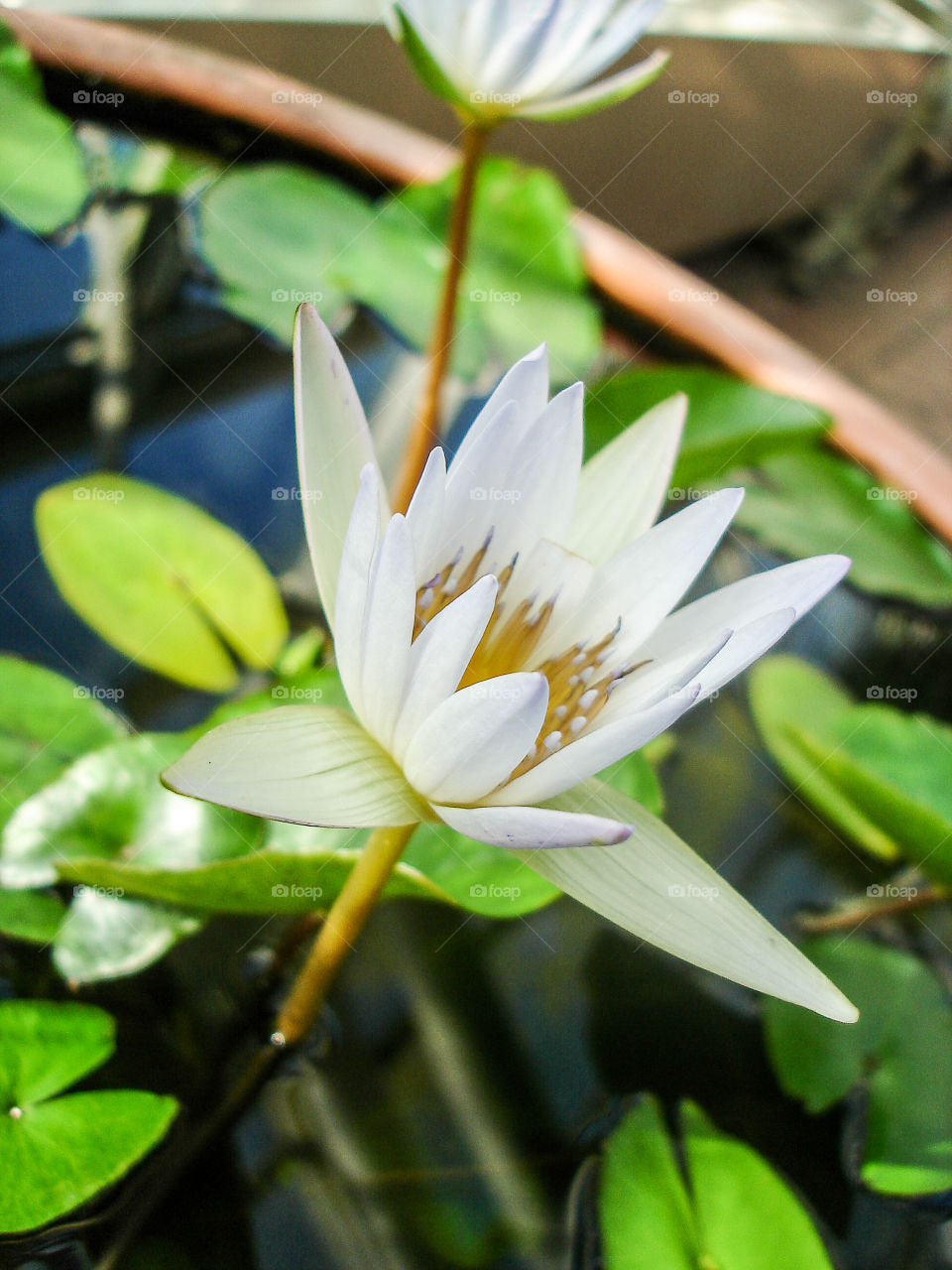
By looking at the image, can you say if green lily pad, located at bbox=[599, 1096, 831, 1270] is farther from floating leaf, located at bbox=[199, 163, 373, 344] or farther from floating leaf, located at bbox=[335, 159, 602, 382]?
floating leaf, located at bbox=[199, 163, 373, 344]

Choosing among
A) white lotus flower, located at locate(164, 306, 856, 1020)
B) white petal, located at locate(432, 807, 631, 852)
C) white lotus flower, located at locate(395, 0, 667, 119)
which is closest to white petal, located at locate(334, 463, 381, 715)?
white lotus flower, located at locate(164, 306, 856, 1020)

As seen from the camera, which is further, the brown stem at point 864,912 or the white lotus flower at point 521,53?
the brown stem at point 864,912

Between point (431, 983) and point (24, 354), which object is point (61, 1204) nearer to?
point (431, 983)

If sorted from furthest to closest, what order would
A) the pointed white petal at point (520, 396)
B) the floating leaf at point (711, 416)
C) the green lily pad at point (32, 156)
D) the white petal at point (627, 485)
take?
the green lily pad at point (32, 156)
the floating leaf at point (711, 416)
the white petal at point (627, 485)
the pointed white petal at point (520, 396)

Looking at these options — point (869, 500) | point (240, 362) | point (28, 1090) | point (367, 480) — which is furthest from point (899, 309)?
point (28, 1090)

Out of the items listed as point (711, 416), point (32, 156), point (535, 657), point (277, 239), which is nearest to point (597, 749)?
point (535, 657)

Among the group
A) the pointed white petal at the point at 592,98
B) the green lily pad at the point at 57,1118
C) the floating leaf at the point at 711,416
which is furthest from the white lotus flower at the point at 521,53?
the green lily pad at the point at 57,1118

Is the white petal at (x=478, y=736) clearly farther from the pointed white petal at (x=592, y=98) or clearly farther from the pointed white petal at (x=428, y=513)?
the pointed white petal at (x=592, y=98)
